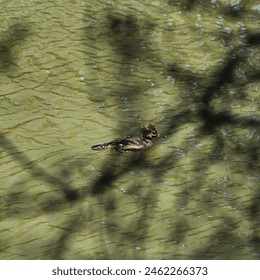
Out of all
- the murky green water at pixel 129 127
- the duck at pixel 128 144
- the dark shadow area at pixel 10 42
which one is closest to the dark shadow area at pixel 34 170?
the murky green water at pixel 129 127

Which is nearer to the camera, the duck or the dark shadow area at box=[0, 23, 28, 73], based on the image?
the duck

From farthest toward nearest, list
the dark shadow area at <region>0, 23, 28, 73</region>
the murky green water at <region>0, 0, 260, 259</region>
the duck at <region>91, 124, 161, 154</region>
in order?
the dark shadow area at <region>0, 23, 28, 73</region> < the duck at <region>91, 124, 161, 154</region> < the murky green water at <region>0, 0, 260, 259</region>

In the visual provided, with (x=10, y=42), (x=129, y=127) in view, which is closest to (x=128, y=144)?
(x=129, y=127)

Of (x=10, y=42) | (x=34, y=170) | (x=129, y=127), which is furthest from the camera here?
(x=10, y=42)

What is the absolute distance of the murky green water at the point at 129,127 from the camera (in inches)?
136

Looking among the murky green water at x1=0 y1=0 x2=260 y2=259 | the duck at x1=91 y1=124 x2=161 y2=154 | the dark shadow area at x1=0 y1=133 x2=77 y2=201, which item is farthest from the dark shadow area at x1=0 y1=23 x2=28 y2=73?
the duck at x1=91 y1=124 x2=161 y2=154

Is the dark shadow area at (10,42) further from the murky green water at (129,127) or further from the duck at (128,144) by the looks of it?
the duck at (128,144)

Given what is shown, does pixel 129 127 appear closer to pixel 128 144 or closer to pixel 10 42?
pixel 128 144

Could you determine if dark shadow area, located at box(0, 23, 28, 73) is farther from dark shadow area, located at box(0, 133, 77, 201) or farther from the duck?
the duck

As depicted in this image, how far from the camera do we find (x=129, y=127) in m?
4.12

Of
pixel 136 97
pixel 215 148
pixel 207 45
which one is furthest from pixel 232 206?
pixel 207 45

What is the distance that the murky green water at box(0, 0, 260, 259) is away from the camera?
11.3 feet

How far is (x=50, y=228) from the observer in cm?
345
